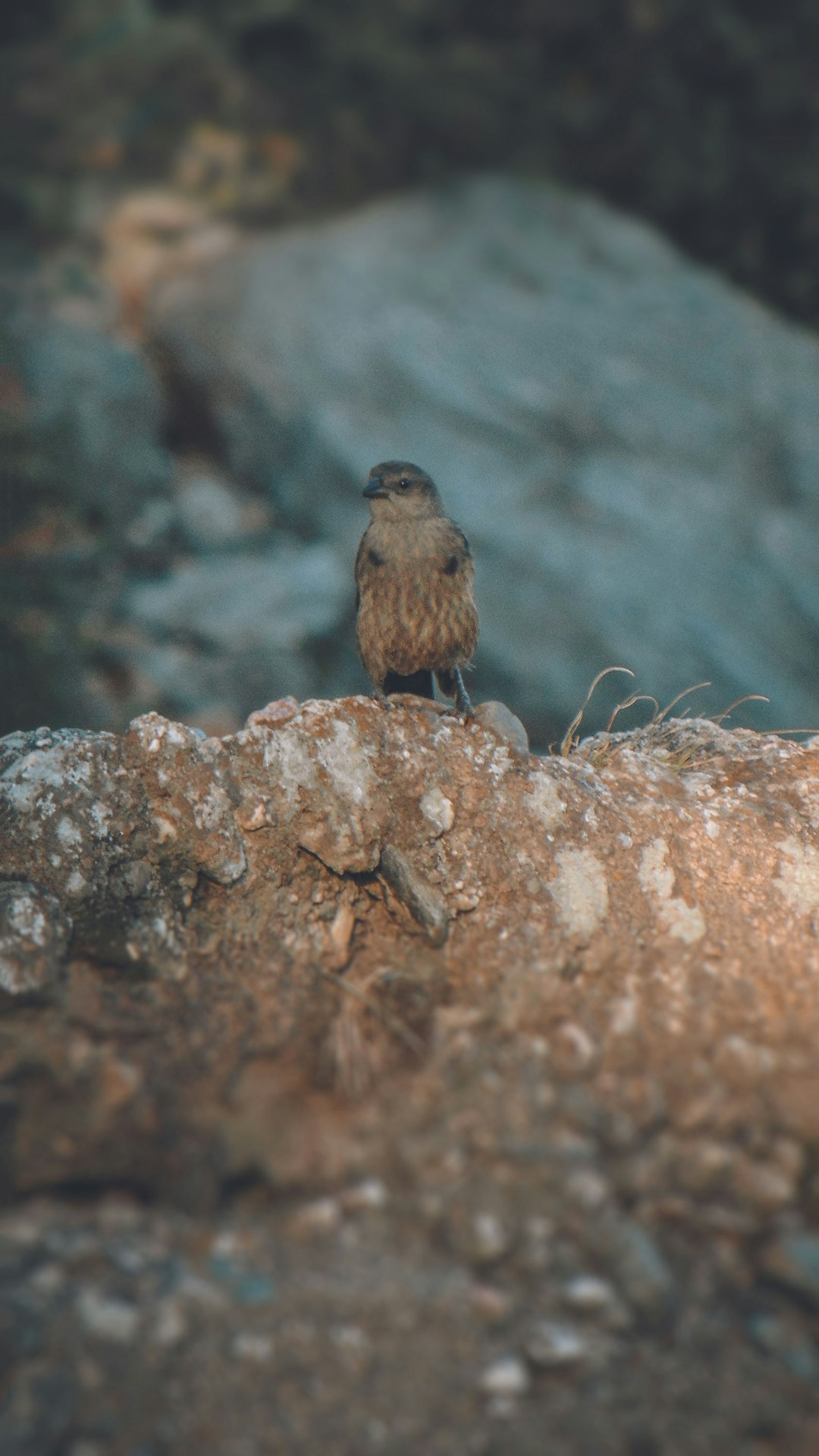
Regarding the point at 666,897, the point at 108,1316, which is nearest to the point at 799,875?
the point at 666,897

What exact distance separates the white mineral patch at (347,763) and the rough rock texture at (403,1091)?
0.03 feet

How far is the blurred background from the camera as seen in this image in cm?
1093

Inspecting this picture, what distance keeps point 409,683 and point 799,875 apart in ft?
6.82

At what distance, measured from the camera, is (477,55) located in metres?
11.8

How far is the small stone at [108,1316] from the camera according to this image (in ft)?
7.95

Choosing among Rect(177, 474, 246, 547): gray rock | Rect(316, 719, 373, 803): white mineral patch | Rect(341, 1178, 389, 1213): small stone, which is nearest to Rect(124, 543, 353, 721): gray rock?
Rect(177, 474, 246, 547): gray rock

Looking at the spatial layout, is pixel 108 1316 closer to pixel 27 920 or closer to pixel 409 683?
pixel 27 920

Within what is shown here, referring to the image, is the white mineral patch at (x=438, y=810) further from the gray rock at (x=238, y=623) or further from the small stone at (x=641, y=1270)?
the gray rock at (x=238, y=623)

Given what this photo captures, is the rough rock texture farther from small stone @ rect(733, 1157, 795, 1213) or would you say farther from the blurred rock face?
the blurred rock face

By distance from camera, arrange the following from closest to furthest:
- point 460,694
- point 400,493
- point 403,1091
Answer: point 403,1091
point 400,493
point 460,694

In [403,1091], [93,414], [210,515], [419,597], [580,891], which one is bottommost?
[403,1091]

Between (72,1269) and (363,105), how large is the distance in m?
12.1

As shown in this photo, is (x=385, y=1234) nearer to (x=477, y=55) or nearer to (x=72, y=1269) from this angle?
(x=72, y=1269)

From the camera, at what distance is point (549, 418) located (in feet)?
37.9
